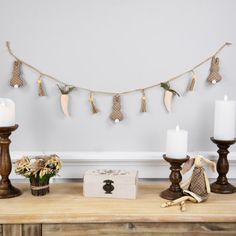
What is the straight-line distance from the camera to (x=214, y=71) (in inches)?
60.4

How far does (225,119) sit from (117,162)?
1.52ft

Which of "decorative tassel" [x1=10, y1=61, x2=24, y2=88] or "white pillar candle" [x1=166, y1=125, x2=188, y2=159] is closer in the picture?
"white pillar candle" [x1=166, y1=125, x2=188, y2=159]

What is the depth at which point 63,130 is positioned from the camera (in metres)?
1.56

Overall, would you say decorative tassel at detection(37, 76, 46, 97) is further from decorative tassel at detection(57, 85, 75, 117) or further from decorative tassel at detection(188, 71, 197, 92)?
decorative tassel at detection(188, 71, 197, 92)

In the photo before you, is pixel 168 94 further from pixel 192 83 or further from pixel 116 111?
pixel 116 111

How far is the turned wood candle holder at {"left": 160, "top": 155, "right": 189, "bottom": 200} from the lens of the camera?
1.34 m

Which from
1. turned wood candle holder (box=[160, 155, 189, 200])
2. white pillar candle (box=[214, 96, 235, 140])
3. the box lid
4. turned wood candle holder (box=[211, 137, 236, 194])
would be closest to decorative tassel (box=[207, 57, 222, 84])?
white pillar candle (box=[214, 96, 235, 140])

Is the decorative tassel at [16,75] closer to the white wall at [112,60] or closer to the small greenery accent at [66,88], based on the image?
the white wall at [112,60]

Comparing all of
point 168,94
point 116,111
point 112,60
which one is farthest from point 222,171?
point 112,60

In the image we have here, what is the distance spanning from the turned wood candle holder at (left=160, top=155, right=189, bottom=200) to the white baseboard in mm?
203

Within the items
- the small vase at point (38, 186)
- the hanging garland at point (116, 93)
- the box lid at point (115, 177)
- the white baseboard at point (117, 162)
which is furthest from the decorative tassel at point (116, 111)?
the small vase at point (38, 186)

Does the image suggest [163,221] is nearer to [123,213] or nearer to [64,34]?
[123,213]

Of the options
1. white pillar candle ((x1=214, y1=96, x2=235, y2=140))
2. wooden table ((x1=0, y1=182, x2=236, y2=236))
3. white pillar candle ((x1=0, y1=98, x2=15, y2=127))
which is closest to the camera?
wooden table ((x1=0, y1=182, x2=236, y2=236))

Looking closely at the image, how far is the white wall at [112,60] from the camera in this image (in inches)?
59.7
